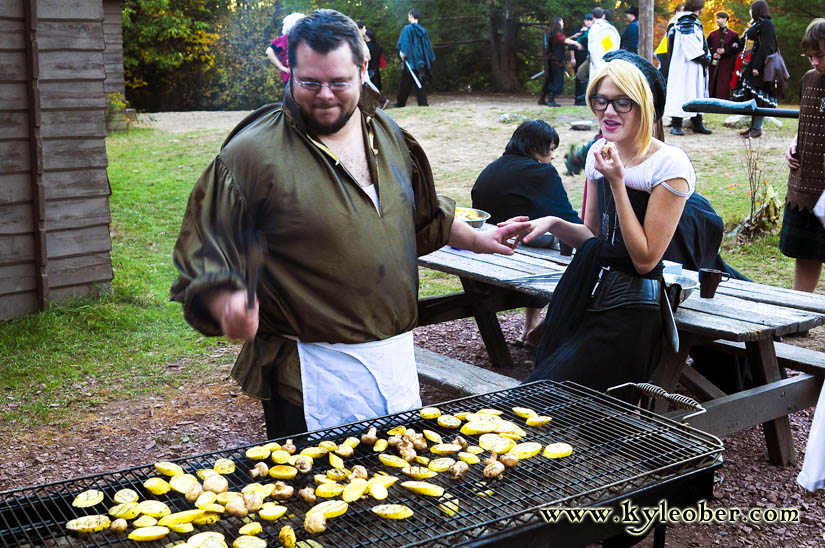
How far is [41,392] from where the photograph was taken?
18.0 feet

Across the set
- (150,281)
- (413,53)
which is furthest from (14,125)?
(413,53)

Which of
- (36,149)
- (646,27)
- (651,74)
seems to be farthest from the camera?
(646,27)

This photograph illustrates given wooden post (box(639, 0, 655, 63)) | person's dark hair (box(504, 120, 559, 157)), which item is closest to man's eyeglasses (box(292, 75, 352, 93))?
person's dark hair (box(504, 120, 559, 157))

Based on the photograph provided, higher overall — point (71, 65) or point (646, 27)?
point (646, 27)

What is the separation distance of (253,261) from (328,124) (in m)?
0.50

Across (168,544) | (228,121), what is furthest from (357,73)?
(228,121)

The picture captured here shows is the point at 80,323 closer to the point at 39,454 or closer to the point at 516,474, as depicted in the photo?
the point at 39,454

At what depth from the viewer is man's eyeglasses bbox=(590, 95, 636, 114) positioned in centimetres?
342

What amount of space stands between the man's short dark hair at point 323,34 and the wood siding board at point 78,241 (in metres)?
4.87

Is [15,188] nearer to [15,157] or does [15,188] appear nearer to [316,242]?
[15,157]

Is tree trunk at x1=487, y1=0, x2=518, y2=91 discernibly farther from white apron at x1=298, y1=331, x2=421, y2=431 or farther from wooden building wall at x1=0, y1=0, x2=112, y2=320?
white apron at x1=298, y1=331, x2=421, y2=431

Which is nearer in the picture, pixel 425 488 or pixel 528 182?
pixel 425 488

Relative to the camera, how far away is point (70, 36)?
677 centimetres

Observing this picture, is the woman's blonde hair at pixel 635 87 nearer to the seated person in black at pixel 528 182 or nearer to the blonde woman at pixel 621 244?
the blonde woman at pixel 621 244
